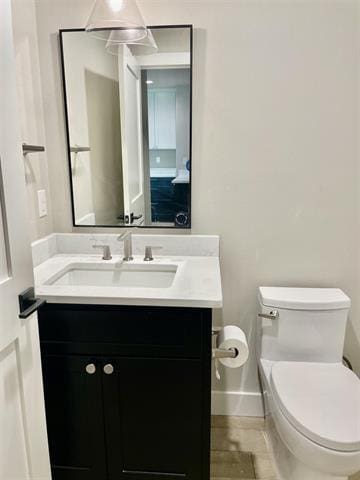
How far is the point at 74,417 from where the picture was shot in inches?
55.3

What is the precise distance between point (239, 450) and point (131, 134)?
160cm

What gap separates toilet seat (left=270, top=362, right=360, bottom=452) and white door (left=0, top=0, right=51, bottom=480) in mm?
892

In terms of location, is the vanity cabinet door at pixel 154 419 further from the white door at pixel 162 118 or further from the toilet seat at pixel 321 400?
the white door at pixel 162 118

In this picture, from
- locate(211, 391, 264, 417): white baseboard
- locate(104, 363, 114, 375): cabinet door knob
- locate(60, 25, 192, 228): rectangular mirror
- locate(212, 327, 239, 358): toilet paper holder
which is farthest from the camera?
locate(211, 391, 264, 417): white baseboard

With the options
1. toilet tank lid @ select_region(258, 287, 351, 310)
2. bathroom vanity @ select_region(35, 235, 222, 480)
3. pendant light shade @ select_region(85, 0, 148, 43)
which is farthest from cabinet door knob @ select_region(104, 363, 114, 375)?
pendant light shade @ select_region(85, 0, 148, 43)

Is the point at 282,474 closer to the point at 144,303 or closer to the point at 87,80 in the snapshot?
the point at 144,303

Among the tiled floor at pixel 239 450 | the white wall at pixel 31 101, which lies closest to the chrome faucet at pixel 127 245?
the white wall at pixel 31 101

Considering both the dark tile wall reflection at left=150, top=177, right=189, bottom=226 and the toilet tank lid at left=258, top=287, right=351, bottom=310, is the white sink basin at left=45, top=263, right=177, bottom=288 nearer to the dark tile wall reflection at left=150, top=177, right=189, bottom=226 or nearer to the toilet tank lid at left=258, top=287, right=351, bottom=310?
the dark tile wall reflection at left=150, top=177, right=189, bottom=226

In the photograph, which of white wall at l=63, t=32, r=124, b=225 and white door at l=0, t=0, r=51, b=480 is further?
white wall at l=63, t=32, r=124, b=225

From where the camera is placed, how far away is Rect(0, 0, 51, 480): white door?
2.92 feet

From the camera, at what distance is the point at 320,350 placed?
168 centimetres

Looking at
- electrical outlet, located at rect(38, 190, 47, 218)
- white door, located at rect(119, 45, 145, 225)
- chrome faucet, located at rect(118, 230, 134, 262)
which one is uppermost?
white door, located at rect(119, 45, 145, 225)

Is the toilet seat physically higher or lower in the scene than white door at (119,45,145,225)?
lower

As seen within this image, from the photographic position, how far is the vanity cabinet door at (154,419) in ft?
4.42
